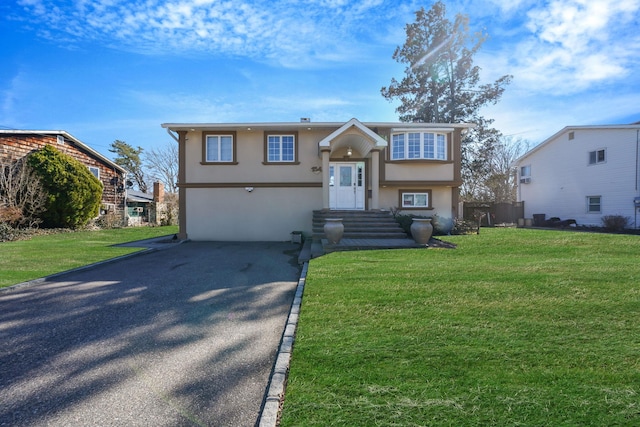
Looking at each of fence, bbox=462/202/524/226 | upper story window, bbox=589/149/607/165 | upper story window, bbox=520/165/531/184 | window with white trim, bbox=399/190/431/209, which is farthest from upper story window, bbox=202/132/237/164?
upper story window, bbox=520/165/531/184

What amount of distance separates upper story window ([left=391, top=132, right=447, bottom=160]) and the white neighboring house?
479 inches

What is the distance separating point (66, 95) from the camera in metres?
18.7

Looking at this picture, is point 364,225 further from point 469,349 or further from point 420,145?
point 469,349

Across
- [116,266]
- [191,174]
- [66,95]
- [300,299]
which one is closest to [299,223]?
[191,174]

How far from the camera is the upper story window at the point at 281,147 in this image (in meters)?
14.5

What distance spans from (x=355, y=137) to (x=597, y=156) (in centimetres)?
1683

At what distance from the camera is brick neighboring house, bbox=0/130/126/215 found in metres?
17.4

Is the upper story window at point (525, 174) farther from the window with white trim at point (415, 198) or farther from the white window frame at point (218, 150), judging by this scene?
the white window frame at point (218, 150)

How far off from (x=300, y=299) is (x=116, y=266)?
6070mm

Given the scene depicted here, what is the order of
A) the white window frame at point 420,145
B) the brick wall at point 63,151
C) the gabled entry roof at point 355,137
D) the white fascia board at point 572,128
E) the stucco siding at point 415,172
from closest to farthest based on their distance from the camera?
1. the gabled entry roof at point 355,137
2. the white window frame at point 420,145
3. the stucco siding at point 415,172
4. the brick wall at point 63,151
5. the white fascia board at point 572,128

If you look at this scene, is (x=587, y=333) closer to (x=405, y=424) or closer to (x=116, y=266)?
(x=405, y=424)

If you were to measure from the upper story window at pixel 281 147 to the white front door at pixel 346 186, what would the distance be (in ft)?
6.11

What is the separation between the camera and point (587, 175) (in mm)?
19938

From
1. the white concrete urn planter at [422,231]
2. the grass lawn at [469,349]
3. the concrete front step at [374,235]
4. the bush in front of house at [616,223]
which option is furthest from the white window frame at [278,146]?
the bush in front of house at [616,223]
